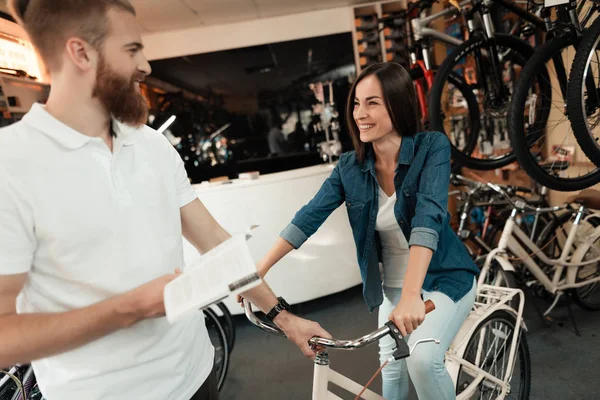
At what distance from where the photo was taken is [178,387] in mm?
862

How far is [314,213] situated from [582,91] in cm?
124

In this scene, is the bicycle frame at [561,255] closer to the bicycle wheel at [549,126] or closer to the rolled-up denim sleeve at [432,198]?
the bicycle wheel at [549,126]

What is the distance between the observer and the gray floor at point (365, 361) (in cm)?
208

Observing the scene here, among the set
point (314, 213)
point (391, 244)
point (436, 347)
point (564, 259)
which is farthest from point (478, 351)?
point (564, 259)

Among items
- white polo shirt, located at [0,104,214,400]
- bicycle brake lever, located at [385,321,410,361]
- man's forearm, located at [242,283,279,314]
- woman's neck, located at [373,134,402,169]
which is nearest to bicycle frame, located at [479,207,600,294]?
woman's neck, located at [373,134,402,169]

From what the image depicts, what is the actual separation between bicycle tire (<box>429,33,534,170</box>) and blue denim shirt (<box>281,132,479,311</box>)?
120 centimetres

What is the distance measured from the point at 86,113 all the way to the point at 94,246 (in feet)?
0.84

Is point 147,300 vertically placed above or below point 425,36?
below

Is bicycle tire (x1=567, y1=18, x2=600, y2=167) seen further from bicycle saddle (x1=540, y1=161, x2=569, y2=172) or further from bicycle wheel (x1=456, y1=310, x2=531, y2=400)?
bicycle wheel (x1=456, y1=310, x2=531, y2=400)

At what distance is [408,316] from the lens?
1.01 meters

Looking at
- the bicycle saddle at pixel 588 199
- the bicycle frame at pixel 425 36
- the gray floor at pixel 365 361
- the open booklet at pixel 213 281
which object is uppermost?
the bicycle frame at pixel 425 36

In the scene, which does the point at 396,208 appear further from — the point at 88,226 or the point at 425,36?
the point at 425,36

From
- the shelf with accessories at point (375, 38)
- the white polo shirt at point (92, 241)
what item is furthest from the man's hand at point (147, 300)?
the shelf with accessories at point (375, 38)

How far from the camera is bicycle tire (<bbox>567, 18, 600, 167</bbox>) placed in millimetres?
1673
